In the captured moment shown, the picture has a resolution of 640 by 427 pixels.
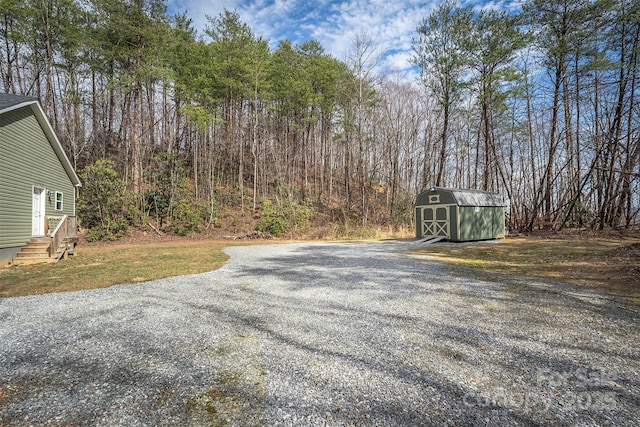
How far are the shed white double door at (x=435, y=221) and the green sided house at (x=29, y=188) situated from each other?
14.5 meters

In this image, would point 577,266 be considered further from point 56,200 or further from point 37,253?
point 56,200

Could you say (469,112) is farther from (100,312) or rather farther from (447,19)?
(100,312)

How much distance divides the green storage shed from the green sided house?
47.6 feet

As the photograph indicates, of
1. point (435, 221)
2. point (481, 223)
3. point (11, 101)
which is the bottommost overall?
point (481, 223)

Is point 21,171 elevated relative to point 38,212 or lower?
elevated

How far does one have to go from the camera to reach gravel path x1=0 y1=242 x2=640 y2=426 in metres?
Answer: 1.74

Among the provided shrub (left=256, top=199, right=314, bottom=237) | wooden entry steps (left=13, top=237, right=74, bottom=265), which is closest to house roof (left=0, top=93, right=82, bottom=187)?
wooden entry steps (left=13, top=237, right=74, bottom=265)

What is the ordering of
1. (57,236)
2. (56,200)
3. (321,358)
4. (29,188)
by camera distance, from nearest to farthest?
(321,358) < (57,236) < (29,188) < (56,200)

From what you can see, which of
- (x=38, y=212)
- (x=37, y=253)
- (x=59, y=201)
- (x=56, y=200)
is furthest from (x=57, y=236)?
(x=59, y=201)

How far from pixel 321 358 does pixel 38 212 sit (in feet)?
41.0

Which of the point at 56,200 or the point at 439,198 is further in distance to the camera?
the point at 439,198

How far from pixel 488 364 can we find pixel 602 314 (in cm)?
242

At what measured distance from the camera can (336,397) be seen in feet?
6.14

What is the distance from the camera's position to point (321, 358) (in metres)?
2.41
